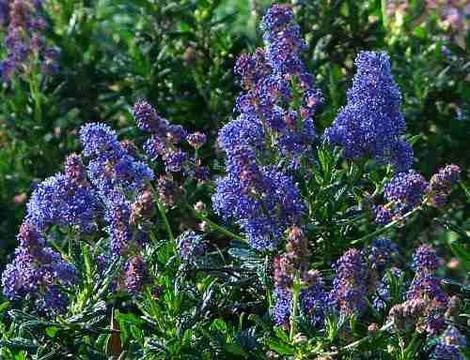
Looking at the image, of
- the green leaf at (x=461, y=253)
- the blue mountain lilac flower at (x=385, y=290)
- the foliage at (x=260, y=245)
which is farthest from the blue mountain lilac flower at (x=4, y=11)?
the green leaf at (x=461, y=253)

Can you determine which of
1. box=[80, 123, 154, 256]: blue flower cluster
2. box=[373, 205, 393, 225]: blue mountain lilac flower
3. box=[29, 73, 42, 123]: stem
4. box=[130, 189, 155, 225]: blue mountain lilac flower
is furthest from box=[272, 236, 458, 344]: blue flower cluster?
box=[29, 73, 42, 123]: stem

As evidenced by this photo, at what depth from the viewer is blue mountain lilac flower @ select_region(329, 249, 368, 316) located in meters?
2.79

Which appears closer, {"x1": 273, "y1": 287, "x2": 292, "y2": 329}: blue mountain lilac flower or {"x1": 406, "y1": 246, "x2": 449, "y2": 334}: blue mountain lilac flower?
{"x1": 406, "y1": 246, "x2": 449, "y2": 334}: blue mountain lilac flower

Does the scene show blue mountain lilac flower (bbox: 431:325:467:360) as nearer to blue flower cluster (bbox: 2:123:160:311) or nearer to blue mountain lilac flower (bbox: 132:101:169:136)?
blue flower cluster (bbox: 2:123:160:311)

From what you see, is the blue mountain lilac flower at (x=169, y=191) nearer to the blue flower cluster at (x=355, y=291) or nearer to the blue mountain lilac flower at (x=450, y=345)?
the blue flower cluster at (x=355, y=291)

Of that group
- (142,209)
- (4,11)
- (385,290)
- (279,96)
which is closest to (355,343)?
(385,290)

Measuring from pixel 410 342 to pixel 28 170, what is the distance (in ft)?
8.52

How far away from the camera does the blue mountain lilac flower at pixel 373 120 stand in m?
3.21

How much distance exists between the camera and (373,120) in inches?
126

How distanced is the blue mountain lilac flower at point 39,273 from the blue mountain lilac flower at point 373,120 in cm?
81

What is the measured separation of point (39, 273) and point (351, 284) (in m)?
0.80

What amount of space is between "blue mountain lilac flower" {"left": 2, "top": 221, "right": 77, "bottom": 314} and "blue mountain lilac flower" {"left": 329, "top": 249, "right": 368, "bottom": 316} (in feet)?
2.39

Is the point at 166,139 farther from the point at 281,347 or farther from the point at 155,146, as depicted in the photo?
the point at 281,347

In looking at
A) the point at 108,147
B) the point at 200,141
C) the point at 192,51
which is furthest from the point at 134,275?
the point at 192,51
